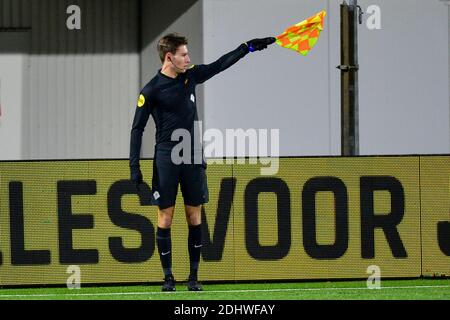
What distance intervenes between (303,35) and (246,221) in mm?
2237

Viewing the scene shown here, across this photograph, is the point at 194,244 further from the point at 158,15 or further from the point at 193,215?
the point at 158,15

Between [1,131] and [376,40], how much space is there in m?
6.12

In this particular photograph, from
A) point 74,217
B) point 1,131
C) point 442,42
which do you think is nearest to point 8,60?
point 1,131

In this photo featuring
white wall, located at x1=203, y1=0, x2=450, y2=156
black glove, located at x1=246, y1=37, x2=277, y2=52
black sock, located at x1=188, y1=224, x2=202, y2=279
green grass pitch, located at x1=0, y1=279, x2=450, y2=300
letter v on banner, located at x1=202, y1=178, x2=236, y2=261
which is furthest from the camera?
white wall, located at x1=203, y1=0, x2=450, y2=156

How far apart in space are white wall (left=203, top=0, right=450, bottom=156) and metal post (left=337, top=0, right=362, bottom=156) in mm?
3364

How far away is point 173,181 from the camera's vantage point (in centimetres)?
1234

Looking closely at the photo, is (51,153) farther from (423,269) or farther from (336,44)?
(423,269)

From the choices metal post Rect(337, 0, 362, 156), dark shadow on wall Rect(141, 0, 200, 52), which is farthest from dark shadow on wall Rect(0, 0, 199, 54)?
metal post Rect(337, 0, 362, 156)

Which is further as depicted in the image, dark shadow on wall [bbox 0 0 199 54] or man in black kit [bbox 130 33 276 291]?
dark shadow on wall [bbox 0 0 199 54]

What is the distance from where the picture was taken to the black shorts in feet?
40.4

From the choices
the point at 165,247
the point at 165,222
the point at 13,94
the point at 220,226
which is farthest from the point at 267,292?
the point at 13,94

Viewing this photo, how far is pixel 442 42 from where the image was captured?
21.4m

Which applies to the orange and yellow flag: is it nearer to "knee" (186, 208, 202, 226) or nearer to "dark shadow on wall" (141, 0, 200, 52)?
"knee" (186, 208, 202, 226)

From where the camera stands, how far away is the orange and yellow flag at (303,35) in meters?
12.7
